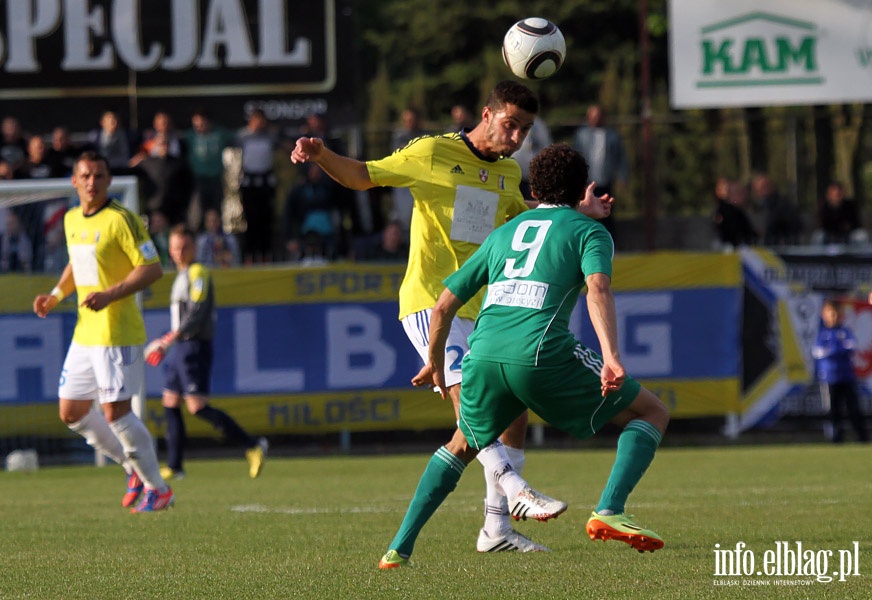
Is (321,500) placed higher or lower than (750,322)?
lower

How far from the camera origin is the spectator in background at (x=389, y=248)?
1833 cm

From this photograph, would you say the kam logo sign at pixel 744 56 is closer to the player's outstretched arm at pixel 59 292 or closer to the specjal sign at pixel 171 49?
the specjal sign at pixel 171 49

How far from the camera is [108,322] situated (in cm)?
1048

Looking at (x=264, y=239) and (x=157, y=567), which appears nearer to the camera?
(x=157, y=567)

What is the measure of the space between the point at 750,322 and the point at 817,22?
15.9 feet

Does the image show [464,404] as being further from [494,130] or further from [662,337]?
[662,337]

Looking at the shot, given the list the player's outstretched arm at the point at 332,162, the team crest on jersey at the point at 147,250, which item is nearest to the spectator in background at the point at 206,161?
the team crest on jersey at the point at 147,250

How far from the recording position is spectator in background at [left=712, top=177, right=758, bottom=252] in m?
19.5

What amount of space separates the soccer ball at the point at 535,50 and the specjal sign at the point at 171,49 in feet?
38.4

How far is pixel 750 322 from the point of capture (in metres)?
18.0

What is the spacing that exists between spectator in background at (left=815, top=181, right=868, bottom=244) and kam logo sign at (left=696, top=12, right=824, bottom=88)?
5.24 feet

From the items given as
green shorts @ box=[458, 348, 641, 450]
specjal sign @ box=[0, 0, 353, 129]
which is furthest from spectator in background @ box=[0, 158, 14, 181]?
green shorts @ box=[458, 348, 641, 450]

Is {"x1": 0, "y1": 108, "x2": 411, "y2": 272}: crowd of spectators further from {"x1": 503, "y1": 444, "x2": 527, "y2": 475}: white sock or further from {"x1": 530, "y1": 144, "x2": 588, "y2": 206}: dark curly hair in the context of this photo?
{"x1": 530, "y1": 144, "x2": 588, "y2": 206}: dark curly hair

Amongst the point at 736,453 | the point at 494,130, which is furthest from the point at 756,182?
the point at 494,130
